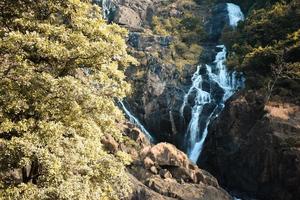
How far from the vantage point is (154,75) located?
5484 cm

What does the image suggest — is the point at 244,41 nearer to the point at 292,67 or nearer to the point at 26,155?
the point at 292,67

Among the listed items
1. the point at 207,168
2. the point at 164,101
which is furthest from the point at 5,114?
the point at 164,101

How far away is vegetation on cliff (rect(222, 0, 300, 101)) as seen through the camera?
148 ft

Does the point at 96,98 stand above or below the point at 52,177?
above

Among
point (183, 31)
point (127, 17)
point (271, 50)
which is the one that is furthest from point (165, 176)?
point (127, 17)

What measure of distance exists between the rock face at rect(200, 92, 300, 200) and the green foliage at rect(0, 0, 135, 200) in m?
25.6

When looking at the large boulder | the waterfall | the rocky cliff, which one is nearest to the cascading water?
the waterfall

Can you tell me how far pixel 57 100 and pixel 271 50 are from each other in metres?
37.1

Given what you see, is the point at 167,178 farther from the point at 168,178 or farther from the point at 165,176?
the point at 165,176

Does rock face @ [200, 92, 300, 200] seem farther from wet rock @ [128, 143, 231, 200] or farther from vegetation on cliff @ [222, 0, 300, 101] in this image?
wet rock @ [128, 143, 231, 200]

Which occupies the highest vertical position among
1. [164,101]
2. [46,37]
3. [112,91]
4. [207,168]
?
[46,37]

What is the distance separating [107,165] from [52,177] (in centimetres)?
238

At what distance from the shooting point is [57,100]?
45.4 feet

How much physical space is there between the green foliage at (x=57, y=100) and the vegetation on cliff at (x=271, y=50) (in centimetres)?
3058
